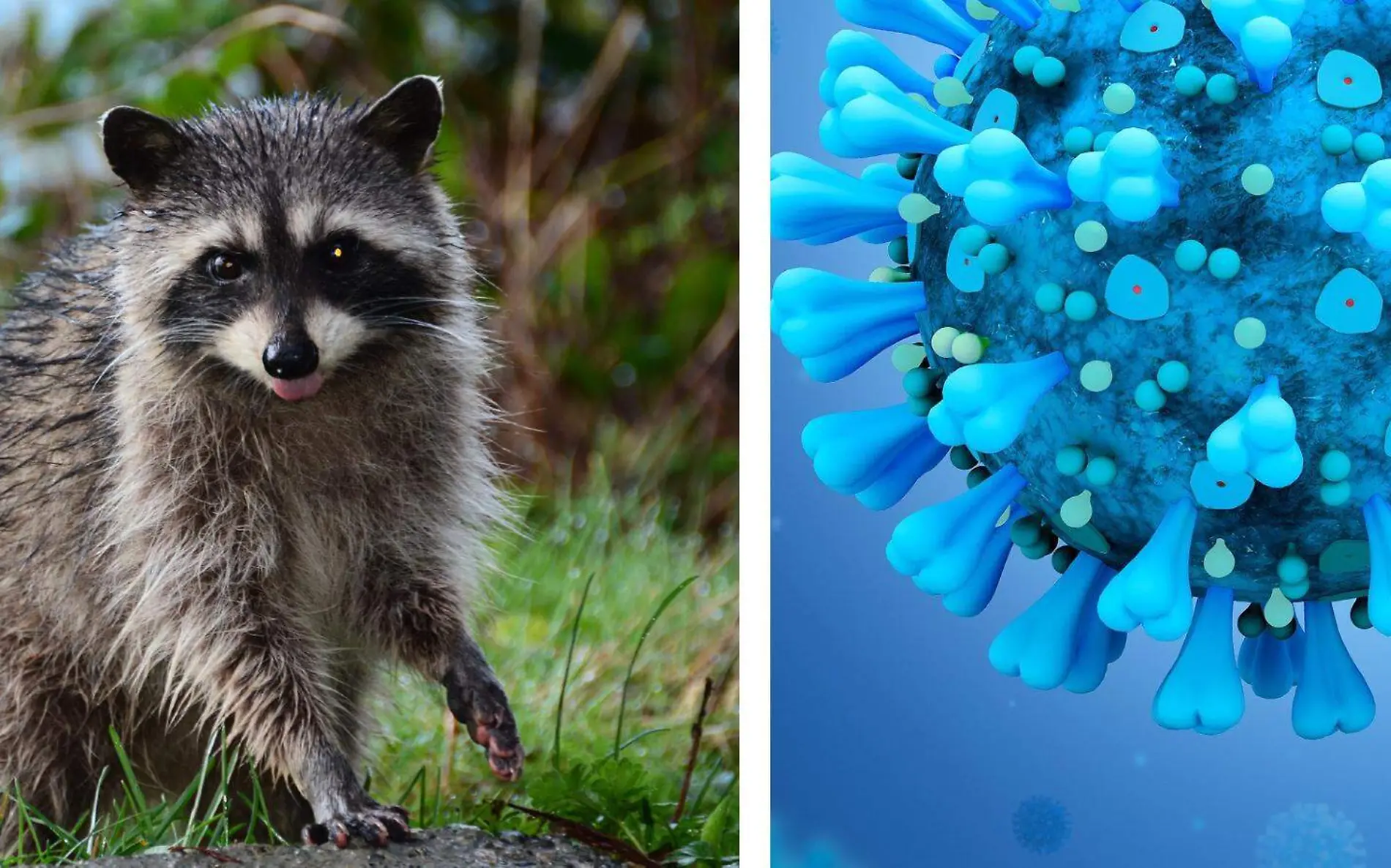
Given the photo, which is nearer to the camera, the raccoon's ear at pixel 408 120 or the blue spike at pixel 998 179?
the blue spike at pixel 998 179

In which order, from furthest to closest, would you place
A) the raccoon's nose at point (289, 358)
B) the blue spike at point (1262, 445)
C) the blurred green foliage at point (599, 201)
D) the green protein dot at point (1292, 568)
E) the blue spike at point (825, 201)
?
the blurred green foliage at point (599, 201) < the raccoon's nose at point (289, 358) < the blue spike at point (825, 201) < the green protein dot at point (1292, 568) < the blue spike at point (1262, 445)

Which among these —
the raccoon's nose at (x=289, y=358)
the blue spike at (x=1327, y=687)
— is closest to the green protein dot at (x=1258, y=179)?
the blue spike at (x=1327, y=687)

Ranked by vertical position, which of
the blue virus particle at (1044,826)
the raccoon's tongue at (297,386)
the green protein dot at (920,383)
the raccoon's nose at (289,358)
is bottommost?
the blue virus particle at (1044,826)

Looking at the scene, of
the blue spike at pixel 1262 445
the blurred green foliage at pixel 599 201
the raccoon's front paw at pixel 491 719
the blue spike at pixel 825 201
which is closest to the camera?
the blue spike at pixel 1262 445

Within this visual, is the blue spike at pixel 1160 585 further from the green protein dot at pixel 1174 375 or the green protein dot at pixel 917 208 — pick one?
the green protein dot at pixel 917 208

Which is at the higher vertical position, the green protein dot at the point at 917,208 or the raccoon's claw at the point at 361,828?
the green protein dot at the point at 917,208

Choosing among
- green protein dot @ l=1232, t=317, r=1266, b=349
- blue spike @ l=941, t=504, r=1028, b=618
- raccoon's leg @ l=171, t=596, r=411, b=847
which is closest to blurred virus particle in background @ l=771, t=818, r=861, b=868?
raccoon's leg @ l=171, t=596, r=411, b=847

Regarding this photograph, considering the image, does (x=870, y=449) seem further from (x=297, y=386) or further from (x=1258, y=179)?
(x=297, y=386)

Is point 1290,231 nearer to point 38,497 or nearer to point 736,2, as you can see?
point 38,497
